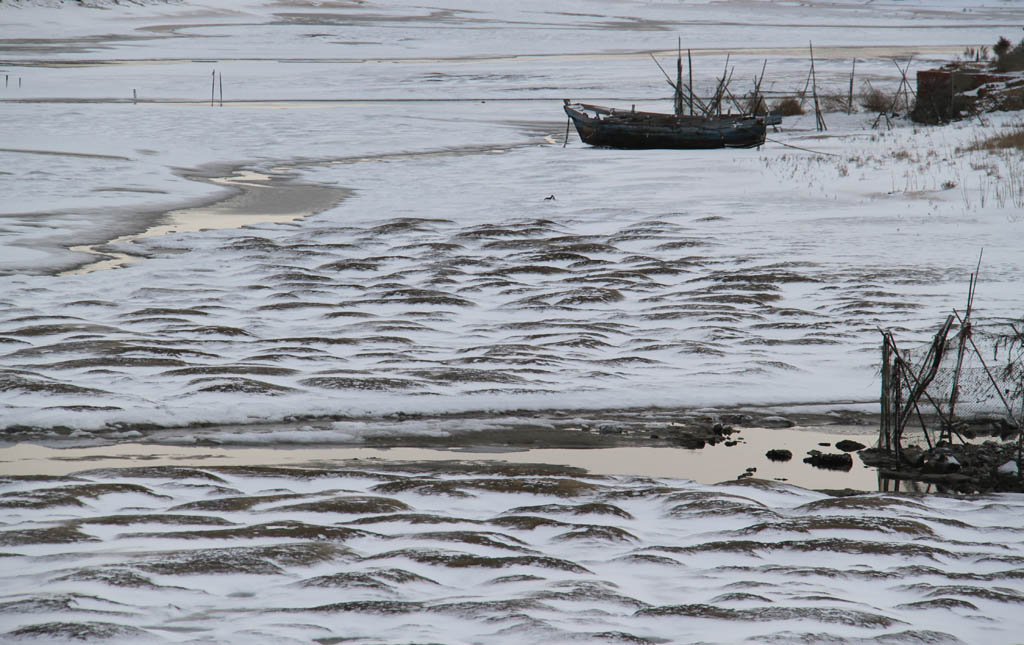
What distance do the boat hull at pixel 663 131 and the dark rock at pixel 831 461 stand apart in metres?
18.9

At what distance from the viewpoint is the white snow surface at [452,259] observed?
8156 millimetres

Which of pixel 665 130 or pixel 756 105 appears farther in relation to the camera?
pixel 756 105

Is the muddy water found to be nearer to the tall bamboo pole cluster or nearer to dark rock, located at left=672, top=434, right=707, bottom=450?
dark rock, located at left=672, top=434, right=707, bottom=450

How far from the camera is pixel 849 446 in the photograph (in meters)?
7.07

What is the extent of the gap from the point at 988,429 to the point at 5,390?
689cm

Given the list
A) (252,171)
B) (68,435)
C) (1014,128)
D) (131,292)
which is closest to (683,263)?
(131,292)

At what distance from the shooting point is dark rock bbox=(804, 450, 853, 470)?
672cm

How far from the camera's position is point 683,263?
12.5 meters

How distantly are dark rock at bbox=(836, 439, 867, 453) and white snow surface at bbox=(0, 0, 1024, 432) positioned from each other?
0.80m

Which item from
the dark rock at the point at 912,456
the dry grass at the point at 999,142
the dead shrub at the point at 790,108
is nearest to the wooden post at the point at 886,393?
the dark rock at the point at 912,456

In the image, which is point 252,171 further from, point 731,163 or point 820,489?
point 820,489

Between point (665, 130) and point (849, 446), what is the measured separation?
61.7 ft

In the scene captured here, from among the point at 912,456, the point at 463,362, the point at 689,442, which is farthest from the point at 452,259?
the point at 912,456

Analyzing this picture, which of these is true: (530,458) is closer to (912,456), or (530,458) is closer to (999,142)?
(912,456)
